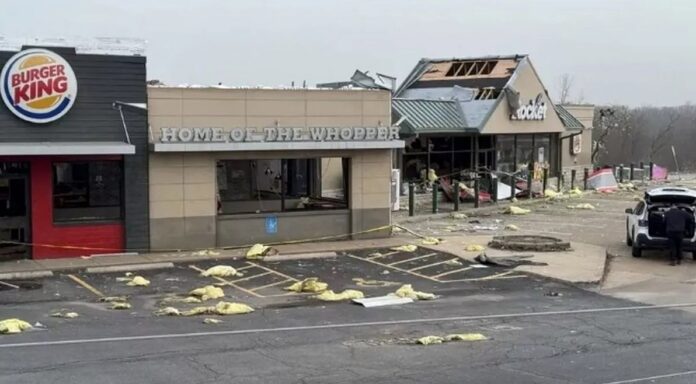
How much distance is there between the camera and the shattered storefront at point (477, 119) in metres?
33.6

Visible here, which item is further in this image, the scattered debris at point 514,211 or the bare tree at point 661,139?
the bare tree at point 661,139

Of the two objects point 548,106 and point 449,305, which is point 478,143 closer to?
point 548,106

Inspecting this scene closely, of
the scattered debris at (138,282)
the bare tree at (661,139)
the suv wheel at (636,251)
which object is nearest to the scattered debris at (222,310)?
the scattered debris at (138,282)

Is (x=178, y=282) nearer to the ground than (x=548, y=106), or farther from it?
nearer to the ground

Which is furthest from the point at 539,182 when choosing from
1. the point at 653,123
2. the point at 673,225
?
the point at 653,123

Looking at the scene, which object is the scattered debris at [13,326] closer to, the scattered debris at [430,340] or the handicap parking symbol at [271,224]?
the scattered debris at [430,340]

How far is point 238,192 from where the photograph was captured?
2145 cm

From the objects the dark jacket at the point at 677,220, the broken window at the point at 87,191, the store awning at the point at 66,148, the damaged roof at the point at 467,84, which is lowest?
the dark jacket at the point at 677,220

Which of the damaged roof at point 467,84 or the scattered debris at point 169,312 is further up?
the damaged roof at point 467,84

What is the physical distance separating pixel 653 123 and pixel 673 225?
88826 mm

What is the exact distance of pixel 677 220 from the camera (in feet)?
60.7

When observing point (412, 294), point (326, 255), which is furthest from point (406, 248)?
point (412, 294)

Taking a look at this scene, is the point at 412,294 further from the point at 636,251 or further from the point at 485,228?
the point at 485,228

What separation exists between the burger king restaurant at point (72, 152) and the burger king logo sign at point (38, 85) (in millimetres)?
23
